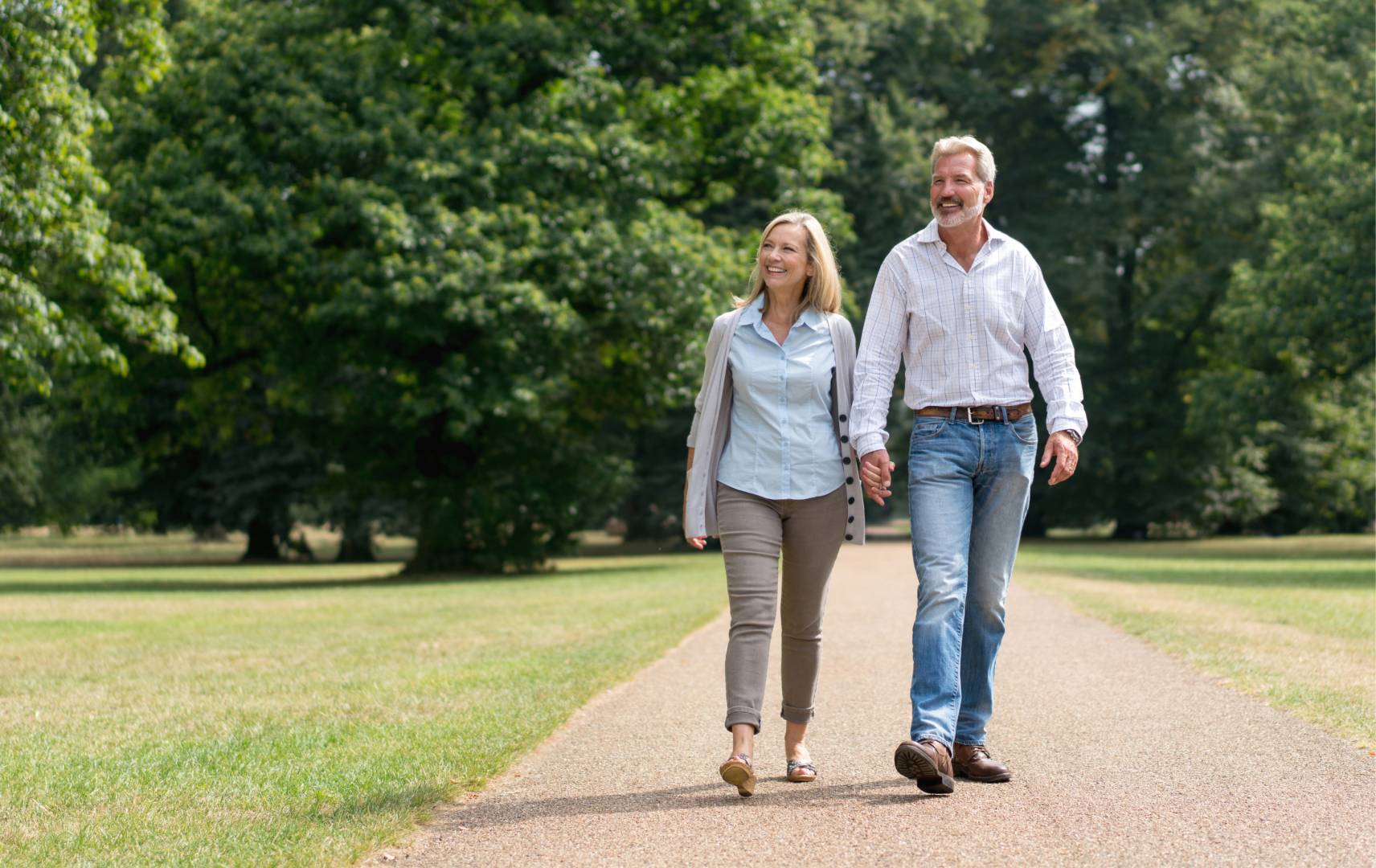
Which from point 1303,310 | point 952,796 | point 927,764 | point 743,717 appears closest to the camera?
point 927,764

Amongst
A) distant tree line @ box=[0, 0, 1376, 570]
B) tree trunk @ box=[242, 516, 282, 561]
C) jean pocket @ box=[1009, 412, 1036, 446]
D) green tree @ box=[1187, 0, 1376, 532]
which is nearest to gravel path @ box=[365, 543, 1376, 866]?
jean pocket @ box=[1009, 412, 1036, 446]

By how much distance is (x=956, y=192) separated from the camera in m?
5.20

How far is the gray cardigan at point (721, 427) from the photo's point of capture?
210 inches

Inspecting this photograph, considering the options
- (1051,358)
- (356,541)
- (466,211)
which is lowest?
(356,541)

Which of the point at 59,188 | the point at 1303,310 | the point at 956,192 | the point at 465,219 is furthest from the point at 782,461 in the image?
the point at 1303,310

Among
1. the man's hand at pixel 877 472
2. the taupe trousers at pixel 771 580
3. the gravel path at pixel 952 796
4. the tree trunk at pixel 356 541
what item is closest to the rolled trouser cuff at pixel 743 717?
the taupe trousers at pixel 771 580

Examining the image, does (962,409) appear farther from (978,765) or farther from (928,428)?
(978,765)

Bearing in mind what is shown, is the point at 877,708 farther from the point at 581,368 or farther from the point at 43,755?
the point at 581,368

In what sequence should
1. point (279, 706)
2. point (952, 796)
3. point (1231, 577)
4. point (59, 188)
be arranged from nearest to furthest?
point (952, 796)
point (279, 706)
point (59, 188)
point (1231, 577)

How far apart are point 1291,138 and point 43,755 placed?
Answer: 34895 mm

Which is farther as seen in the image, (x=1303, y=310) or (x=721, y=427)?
(x=1303, y=310)

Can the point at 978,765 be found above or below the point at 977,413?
below

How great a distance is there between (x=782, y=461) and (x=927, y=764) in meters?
1.18

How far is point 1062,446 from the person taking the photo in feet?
16.7
